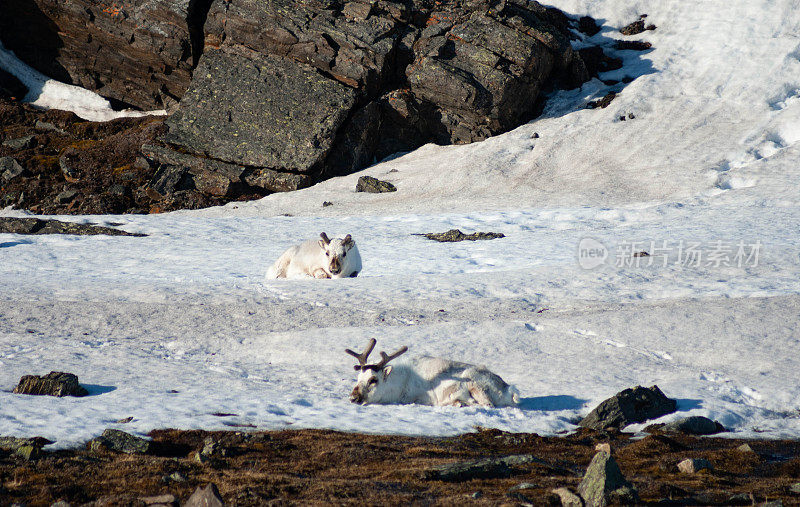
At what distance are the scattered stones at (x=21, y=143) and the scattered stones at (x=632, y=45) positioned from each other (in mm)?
41534

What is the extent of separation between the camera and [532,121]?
4681cm

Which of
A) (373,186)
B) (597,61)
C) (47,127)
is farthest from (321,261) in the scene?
(47,127)

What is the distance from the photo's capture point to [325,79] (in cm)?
4478

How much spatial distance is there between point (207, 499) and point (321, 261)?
14.9 metres

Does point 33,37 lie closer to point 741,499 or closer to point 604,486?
point 604,486

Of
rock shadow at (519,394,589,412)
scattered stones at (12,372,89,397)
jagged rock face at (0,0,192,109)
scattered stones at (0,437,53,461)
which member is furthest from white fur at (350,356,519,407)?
jagged rock face at (0,0,192,109)

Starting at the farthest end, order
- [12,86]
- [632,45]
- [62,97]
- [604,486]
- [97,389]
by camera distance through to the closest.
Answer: [12,86] → [62,97] → [632,45] → [97,389] → [604,486]

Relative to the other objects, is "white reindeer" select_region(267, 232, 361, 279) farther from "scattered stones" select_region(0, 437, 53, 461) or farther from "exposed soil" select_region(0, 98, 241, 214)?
"exposed soil" select_region(0, 98, 241, 214)

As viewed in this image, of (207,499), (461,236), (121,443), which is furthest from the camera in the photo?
(461,236)

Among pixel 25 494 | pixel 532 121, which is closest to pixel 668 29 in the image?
pixel 532 121

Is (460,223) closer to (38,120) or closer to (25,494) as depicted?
(25,494)

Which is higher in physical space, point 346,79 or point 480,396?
point 346,79

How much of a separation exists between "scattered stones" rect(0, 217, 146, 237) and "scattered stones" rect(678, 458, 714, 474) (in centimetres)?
2677

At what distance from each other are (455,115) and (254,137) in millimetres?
13067
